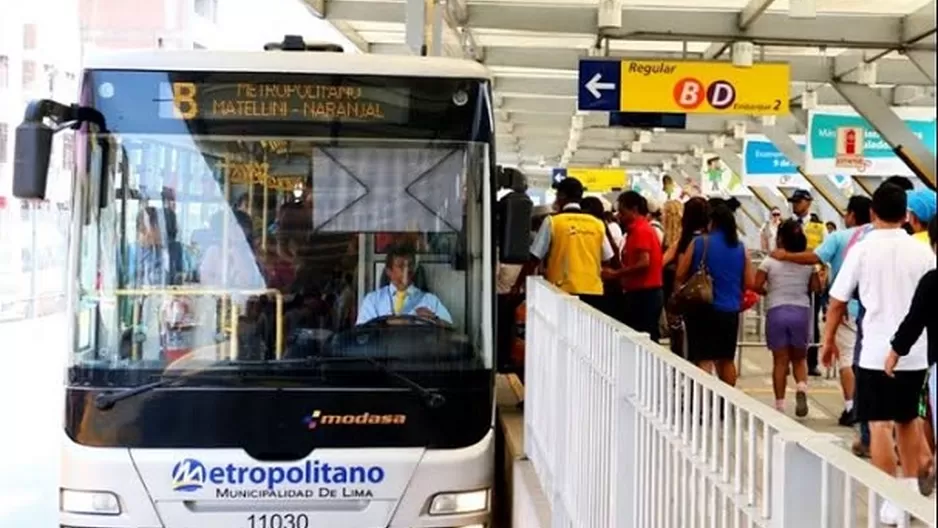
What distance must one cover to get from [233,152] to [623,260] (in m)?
4.23

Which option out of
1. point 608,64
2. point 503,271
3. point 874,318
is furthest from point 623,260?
point 608,64

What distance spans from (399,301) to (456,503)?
958 millimetres

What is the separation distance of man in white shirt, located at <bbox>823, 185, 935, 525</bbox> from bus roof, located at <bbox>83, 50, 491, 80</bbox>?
1982mm

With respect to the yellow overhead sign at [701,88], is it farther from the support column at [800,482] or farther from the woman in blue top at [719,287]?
the support column at [800,482]

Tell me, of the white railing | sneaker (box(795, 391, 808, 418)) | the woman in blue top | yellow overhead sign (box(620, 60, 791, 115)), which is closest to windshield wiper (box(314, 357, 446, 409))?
the white railing

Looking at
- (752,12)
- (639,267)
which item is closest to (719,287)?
(639,267)

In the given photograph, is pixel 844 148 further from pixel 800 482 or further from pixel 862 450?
pixel 800 482

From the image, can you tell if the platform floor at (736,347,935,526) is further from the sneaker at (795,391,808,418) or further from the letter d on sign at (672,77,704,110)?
the letter d on sign at (672,77,704,110)

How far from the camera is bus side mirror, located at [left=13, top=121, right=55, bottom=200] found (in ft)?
15.2

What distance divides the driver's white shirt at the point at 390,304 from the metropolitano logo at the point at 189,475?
3.09ft

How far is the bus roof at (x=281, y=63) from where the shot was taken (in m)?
5.03

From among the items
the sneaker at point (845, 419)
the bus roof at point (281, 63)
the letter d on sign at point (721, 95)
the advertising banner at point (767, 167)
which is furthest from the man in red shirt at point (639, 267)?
the advertising banner at point (767, 167)

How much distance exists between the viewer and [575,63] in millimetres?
17578

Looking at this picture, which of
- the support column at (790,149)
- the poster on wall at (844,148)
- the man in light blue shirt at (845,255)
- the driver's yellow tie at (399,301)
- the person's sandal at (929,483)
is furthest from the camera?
the support column at (790,149)
